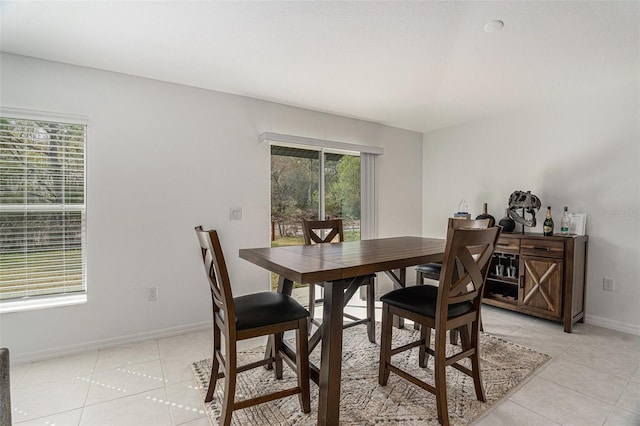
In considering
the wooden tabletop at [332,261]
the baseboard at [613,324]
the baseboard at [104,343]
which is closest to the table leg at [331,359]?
the wooden tabletop at [332,261]

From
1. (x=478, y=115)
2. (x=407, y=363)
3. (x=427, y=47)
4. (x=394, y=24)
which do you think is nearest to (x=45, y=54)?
(x=394, y=24)

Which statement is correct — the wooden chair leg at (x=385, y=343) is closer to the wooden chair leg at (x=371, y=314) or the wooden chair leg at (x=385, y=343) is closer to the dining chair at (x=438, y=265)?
the wooden chair leg at (x=371, y=314)

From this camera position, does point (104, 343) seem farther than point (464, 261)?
Result: Yes

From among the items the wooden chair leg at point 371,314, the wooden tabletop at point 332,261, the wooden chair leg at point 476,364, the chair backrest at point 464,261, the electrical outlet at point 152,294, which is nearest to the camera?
the wooden tabletop at point 332,261

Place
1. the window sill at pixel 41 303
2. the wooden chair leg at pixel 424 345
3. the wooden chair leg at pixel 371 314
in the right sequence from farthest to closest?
the wooden chair leg at pixel 371 314 → the window sill at pixel 41 303 → the wooden chair leg at pixel 424 345

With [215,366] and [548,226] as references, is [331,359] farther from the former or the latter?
[548,226]

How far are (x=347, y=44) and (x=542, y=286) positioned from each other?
2890mm

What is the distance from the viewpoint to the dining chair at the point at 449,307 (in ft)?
5.25

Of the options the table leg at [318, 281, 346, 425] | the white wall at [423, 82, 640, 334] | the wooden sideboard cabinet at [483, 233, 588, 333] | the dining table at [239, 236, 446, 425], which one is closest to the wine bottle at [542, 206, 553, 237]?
the wooden sideboard cabinet at [483, 233, 588, 333]

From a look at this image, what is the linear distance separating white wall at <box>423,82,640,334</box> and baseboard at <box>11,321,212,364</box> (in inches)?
146

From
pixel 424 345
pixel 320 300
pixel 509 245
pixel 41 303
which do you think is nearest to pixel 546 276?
pixel 509 245

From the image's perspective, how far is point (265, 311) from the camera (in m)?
1.67

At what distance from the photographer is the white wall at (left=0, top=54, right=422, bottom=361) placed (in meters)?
2.44

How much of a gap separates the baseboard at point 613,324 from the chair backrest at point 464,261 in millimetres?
2268
